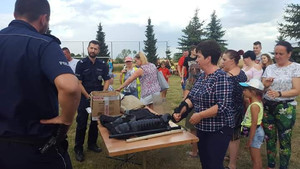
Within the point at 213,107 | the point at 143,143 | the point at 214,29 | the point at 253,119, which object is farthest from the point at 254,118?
the point at 214,29

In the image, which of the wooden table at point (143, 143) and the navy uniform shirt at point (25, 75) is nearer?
the navy uniform shirt at point (25, 75)

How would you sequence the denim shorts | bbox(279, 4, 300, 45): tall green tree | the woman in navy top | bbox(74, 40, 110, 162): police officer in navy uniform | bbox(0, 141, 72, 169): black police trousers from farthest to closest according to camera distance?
bbox(279, 4, 300, 45): tall green tree → bbox(74, 40, 110, 162): police officer in navy uniform → the woman in navy top → the denim shorts → bbox(0, 141, 72, 169): black police trousers

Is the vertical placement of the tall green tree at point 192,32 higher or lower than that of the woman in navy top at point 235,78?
higher

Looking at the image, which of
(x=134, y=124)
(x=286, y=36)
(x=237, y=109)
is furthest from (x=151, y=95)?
(x=286, y=36)

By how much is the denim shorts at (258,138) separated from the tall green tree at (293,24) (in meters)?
24.6

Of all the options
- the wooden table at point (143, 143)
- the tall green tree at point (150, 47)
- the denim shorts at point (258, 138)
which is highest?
the tall green tree at point (150, 47)

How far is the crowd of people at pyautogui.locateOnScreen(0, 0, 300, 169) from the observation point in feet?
4.99

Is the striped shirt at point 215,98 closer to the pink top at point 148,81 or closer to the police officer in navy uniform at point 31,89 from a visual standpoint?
the police officer in navy uniform at point 31,89

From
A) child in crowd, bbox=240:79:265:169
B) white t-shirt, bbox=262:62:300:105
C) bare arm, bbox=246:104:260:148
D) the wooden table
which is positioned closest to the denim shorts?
child in crowd, bbox=240:79:265:169

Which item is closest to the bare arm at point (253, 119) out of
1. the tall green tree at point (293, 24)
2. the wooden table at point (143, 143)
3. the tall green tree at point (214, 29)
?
the wooden table at point (143, 143)

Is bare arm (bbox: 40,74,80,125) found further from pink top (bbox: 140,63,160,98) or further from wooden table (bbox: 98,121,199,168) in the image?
pink top (bbox: 140,63,160,98)

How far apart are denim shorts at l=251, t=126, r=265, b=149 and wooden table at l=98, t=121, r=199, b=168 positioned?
1.16 m

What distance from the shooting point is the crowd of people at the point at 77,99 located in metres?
1.52

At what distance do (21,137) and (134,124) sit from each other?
1.09 metres
